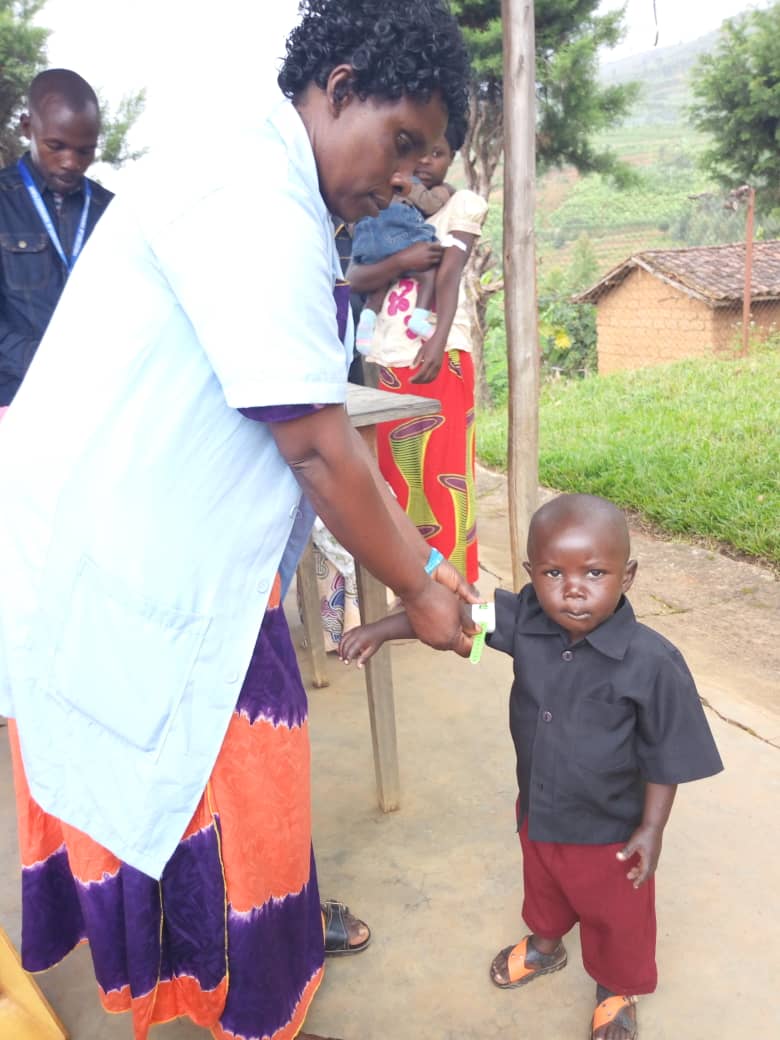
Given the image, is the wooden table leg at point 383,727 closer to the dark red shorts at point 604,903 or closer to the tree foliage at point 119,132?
the dark red shorts at point 604,903

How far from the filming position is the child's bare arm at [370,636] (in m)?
1.66

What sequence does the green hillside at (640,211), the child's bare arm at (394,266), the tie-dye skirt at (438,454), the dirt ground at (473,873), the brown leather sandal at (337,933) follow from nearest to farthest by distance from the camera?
the dirt ground at (473,873) → the brown leather sandal at (337,933) → the child's bare arm at (394,266) → the tie-dye skirt at (438,454) → the green hillside at (640,211)

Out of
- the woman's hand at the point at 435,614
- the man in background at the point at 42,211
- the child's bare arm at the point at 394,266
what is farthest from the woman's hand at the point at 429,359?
the woman's hand at the point at 435,614

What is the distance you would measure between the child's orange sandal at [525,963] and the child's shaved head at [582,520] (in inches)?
33.8

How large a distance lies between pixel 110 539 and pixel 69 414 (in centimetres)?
18

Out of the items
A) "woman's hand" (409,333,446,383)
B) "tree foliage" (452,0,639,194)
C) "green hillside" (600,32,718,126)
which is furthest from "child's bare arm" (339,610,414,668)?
"green hillside" (600,32,718,126)

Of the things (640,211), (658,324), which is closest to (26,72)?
(658,324)

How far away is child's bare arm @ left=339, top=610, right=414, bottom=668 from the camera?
1.66 m

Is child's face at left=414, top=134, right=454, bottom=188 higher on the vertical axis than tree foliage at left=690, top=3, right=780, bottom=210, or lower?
lower

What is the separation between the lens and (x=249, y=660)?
1.33 metres

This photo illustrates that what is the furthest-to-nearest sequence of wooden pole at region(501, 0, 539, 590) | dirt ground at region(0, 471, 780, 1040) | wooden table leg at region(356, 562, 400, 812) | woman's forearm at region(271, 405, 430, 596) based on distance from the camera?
wooden pole at region(501, 0, 539, 590) → wooden table leg at region(356, 562, 400, 812) → dirt ground at region(0, 471, 780, 1040) → woman's forearm at region(271, 405, 430, 596)

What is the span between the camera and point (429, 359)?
3.05m

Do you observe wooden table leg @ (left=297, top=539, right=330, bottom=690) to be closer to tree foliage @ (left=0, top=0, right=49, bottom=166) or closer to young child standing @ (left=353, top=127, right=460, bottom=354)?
young child standing @ (left=353, top=127, right=460, bottom=354)

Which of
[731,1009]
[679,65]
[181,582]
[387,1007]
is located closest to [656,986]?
[731,1009]
